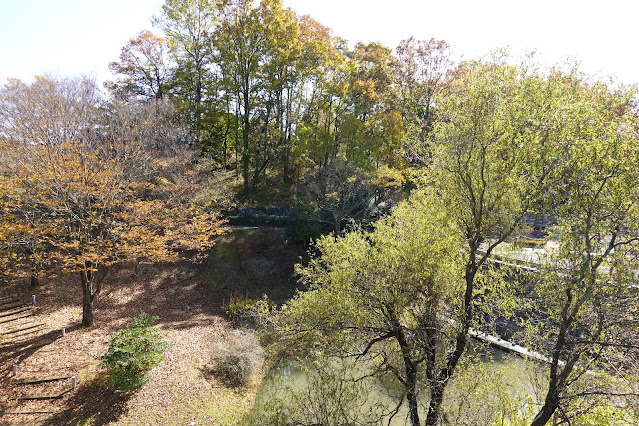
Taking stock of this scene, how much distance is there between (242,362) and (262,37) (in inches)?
853

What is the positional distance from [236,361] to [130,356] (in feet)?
12.0

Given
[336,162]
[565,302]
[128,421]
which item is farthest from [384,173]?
[128,421]

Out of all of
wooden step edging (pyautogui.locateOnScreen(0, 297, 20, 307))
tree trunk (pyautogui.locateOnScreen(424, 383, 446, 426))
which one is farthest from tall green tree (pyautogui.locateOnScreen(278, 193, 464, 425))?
wooden step edging (pyautogui.locateOnScreen(0, 297, 20, 307))

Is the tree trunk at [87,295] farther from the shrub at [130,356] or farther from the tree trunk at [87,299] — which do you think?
the shrub at [130,356]

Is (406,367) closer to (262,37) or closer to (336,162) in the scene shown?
(336,162)

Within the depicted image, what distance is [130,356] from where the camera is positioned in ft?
32.1

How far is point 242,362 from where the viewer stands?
12.0 meters

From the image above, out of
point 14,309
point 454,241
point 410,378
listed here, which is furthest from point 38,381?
point 454,241

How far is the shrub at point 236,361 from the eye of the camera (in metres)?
11.9

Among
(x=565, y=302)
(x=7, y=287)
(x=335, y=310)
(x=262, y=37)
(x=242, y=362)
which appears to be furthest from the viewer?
(x=262, y=37)

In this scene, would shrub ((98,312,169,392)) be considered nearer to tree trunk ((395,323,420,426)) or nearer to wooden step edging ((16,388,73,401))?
wooden step edging ((16,388,73,401))

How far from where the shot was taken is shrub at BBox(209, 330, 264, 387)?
1185cm

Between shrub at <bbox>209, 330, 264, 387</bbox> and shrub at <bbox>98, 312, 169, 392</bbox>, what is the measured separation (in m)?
2.35

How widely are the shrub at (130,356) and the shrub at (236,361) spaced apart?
235cm
